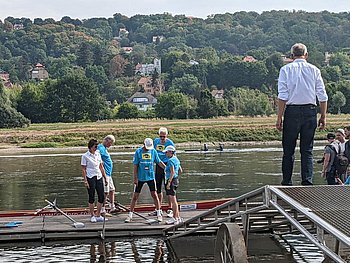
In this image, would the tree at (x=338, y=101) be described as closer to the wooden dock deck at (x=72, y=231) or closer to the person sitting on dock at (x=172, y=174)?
the person sitting on dock at (x=172, y=174)

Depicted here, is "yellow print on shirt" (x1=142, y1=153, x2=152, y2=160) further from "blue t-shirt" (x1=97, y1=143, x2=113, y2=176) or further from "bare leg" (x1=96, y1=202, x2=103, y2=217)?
"bare leg" (x1=96, y1=202, x2=103, y2=217)

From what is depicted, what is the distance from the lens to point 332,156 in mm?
14594

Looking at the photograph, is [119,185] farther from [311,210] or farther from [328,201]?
[311,210]

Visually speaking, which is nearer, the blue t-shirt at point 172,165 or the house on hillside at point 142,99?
the blue t-shirt at point 172,165

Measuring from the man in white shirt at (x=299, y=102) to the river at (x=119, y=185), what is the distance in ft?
9.67

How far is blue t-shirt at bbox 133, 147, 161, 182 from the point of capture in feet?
47.4

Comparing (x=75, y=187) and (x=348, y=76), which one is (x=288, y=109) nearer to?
(x=75, y=187)

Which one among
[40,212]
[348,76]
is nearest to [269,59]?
[348,76]

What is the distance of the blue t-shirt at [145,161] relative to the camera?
14.4m

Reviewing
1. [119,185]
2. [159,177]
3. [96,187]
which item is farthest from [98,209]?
[119,185]

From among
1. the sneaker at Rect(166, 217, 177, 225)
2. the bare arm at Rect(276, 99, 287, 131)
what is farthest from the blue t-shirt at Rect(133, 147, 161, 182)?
the bare arm at Rect(276, 99, 287, 131)

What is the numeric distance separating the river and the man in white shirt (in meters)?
2.95

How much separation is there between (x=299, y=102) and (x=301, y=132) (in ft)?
1.37

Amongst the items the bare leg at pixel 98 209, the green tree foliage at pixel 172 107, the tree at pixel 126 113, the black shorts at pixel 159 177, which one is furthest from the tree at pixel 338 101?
the bare leg at pixel 98 209
